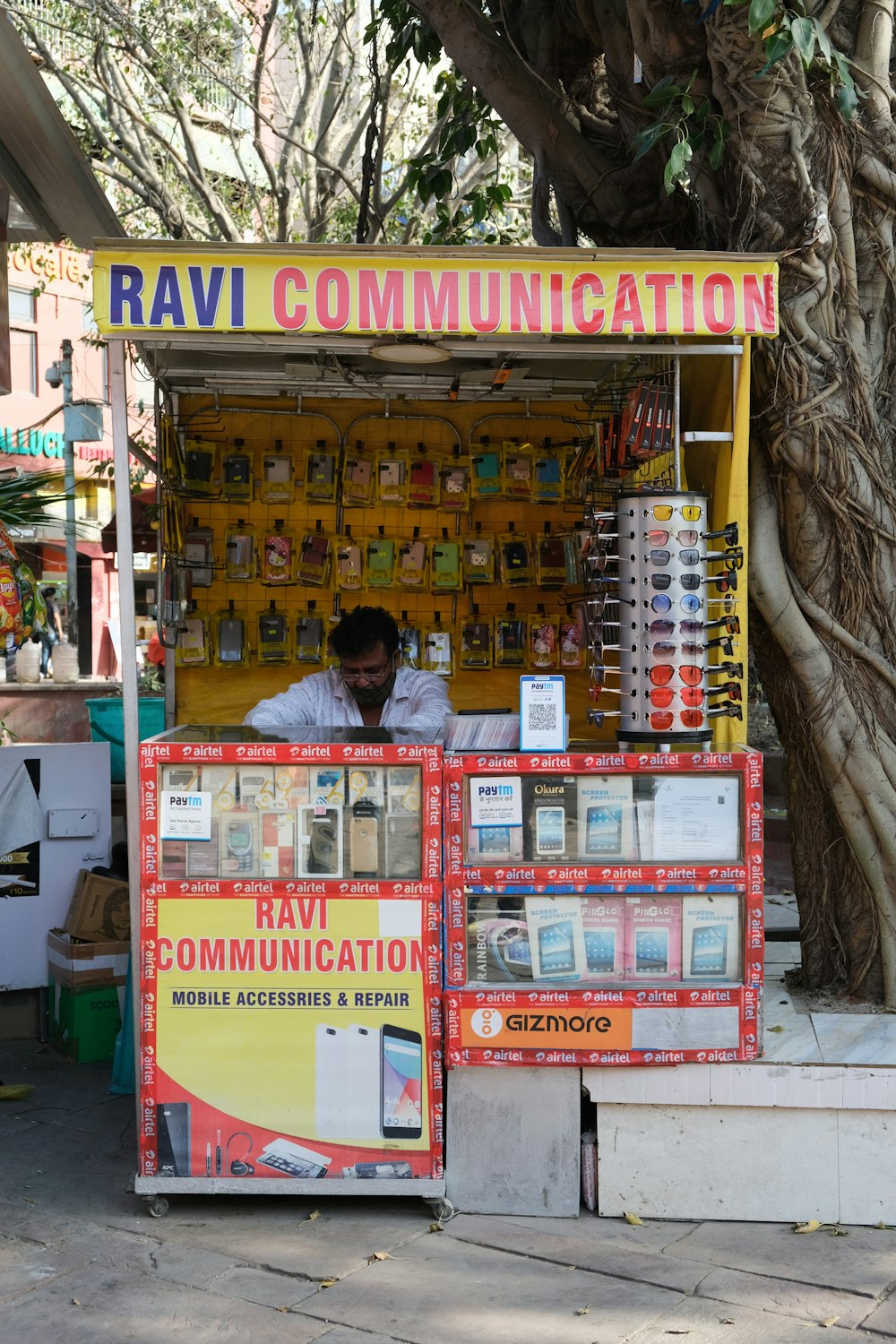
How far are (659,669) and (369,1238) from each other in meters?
1.90

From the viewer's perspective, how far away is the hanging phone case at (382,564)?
19.7 feet

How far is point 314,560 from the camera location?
595 cm

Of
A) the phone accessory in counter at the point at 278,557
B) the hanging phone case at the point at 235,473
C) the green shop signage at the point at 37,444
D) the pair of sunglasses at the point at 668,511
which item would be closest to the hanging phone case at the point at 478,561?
the phone accessory in counter at the point at 278,557

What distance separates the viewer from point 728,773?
3852 millimetres

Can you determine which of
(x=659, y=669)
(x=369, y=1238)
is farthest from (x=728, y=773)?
(x=369, y=1238)

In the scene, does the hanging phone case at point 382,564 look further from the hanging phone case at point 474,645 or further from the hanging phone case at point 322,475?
the hanging phone case at point 474,645

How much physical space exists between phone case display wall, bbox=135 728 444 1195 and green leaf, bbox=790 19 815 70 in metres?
2.47

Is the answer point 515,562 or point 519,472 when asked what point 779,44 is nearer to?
point 519,472

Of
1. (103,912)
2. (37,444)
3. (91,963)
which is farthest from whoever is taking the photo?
(37,444)

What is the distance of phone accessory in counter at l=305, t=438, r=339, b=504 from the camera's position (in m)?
5.94

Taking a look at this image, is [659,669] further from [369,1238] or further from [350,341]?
[369,1238]

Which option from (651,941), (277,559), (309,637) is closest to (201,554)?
(277,559)

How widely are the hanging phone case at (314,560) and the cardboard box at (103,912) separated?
5.31ft

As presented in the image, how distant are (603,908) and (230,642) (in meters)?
2.69
